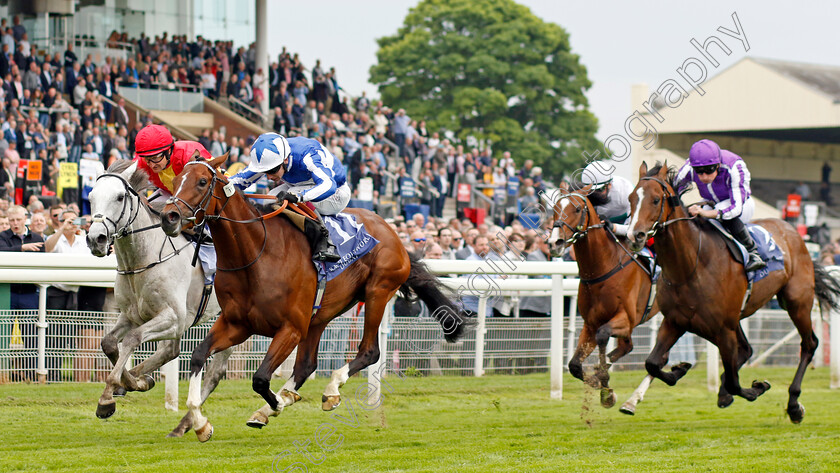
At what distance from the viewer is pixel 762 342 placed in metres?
12.2

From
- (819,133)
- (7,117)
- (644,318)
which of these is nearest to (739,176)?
(644,318)

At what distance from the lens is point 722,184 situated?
7.14 meters

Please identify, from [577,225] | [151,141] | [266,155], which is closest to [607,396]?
[577,225]

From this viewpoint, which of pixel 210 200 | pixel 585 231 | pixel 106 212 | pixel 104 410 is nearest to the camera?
pixel 210 200

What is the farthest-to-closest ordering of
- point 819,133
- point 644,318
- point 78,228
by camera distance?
1. point 819,133
2. point 78,228
3. point 644,318

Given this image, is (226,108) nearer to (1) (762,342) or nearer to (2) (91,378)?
(1) (762,342)

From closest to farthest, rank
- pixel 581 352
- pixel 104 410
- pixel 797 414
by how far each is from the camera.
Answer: pixel 104 410
pixel 581 352
pixel 797 414

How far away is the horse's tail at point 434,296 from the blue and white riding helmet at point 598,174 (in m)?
1.28

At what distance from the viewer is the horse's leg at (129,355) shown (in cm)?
578

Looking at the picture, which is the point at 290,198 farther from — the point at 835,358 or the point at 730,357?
the point at 835,358

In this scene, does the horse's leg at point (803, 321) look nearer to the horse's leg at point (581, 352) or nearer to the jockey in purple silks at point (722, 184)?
the jockey in purple silks at point (722, 184)

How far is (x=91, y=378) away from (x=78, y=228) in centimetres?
165

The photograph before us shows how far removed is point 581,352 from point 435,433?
1.21m

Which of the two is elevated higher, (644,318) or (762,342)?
(644,318)
